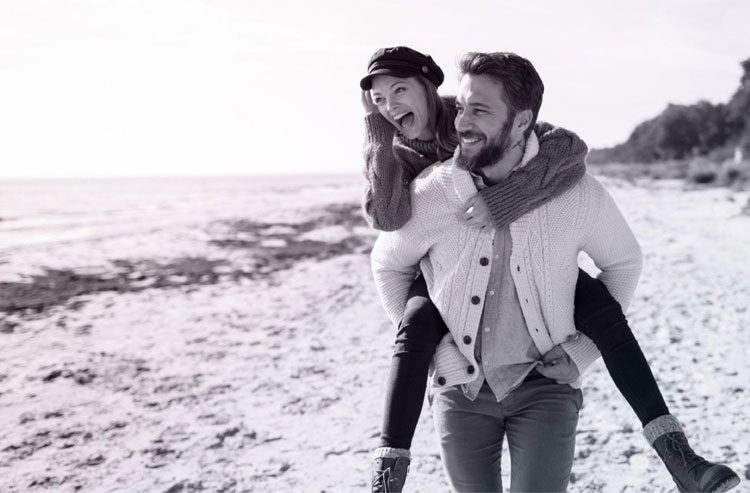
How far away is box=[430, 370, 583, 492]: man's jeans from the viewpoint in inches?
94.6

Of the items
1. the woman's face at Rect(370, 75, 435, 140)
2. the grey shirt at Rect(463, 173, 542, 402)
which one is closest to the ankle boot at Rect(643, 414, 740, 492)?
the grey shirt at Rect(463, 173, 542, 402)

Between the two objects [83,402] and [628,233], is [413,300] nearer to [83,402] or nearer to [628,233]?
[628,233]

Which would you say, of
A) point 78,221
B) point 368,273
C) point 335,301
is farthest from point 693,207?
point 78,221

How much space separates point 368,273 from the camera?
528 inches

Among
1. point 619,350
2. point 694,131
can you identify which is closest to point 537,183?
point 619,350

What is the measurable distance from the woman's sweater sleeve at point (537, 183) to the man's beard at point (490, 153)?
0.31ft

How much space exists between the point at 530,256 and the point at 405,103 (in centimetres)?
82

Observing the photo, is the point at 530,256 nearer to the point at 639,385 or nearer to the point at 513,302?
the point at 513,302

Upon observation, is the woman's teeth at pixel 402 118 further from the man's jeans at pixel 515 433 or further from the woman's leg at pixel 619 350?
the man's jeans at pixel 515 433

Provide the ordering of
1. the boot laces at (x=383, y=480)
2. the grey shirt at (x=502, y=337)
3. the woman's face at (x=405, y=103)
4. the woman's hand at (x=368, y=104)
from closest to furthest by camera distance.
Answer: the boot laces at (x=383, y=480) < the grey shirt at (x=502, y=337) < the woman's face at (x=405, y=103) < the woman's hand at (x=368, y=104)

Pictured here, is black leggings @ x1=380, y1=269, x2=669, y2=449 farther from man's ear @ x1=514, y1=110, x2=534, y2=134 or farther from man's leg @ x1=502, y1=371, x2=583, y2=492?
man's ear @ x1=514, y1=110, x2=534, y2=134

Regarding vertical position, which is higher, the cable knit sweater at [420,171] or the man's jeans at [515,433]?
the cable knit sweater at [420,171]

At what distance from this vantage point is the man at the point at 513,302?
2.40 m

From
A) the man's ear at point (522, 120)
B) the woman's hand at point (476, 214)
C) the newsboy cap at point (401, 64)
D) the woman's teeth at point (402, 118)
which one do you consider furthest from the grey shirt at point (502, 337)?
the newsboy cap at point (401, 64)
